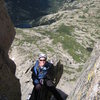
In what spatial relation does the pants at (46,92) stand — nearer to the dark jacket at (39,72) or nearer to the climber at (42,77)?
the climber at (42,77)

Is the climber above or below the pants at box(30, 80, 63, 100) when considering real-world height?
above

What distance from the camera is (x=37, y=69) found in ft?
78.8

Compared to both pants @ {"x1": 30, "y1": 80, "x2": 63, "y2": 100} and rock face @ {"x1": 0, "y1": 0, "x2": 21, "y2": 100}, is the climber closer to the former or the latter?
pants @ {"x1": 30, "y1": 80, "x2": 63, "y2": 100}

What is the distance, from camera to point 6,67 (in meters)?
30.2

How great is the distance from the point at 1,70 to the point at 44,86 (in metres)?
7.06

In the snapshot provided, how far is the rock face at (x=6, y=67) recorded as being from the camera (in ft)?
93.9

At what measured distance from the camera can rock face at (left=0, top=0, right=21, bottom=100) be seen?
2862 centimetres

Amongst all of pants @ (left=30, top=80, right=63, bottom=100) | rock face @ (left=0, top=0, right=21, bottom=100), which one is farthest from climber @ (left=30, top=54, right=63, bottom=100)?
rock face @ (left=0, top=0, right=21, bottom=100)

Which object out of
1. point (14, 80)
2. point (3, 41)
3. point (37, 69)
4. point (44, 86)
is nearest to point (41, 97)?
point (44, 86)

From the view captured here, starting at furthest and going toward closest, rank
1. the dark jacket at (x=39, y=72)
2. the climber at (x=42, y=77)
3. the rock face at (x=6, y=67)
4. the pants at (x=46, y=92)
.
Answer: the rock face at (x=6, y=67), the dark jacket at (x=39, y=72), the climber at (x=42, y=77), the pants at (x=46, y=92)

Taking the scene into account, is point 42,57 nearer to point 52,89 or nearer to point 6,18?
point 52,89

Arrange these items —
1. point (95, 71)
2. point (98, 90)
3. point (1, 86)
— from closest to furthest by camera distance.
Answer: point (98, 90)
point (95, 71)
point (1, 86)

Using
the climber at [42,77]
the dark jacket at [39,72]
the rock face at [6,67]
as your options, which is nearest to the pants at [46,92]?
the climber at [42,77]

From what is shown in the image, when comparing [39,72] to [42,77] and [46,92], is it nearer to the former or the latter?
[42,77]
